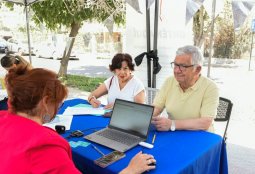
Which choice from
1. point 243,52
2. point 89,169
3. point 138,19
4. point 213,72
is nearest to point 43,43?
point 138,19

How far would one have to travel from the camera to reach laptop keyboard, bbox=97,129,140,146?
1.63 meters

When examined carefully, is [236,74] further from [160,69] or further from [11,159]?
[11,159]

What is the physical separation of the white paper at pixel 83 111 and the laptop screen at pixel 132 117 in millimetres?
477

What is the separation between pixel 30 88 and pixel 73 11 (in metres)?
5.56

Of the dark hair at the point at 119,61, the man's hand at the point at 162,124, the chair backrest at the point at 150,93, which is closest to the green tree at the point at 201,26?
the chair backrest at the point at 150,93

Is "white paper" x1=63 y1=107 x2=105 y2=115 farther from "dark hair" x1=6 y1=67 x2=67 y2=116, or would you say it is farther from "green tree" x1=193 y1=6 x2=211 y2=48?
"green tree" x1=193 y1=6 x2=211 y2=48

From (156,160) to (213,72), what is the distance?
816cm

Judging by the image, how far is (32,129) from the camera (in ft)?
3.14

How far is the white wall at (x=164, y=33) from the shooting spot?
3273 mm

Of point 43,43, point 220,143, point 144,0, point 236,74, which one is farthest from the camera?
point 236,74

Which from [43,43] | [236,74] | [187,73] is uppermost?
[43,43]

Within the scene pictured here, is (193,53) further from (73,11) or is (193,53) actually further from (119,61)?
(73,11)

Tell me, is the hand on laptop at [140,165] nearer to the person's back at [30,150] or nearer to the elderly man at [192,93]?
the person's back at [30,150]

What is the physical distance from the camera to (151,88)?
11.2 feet
